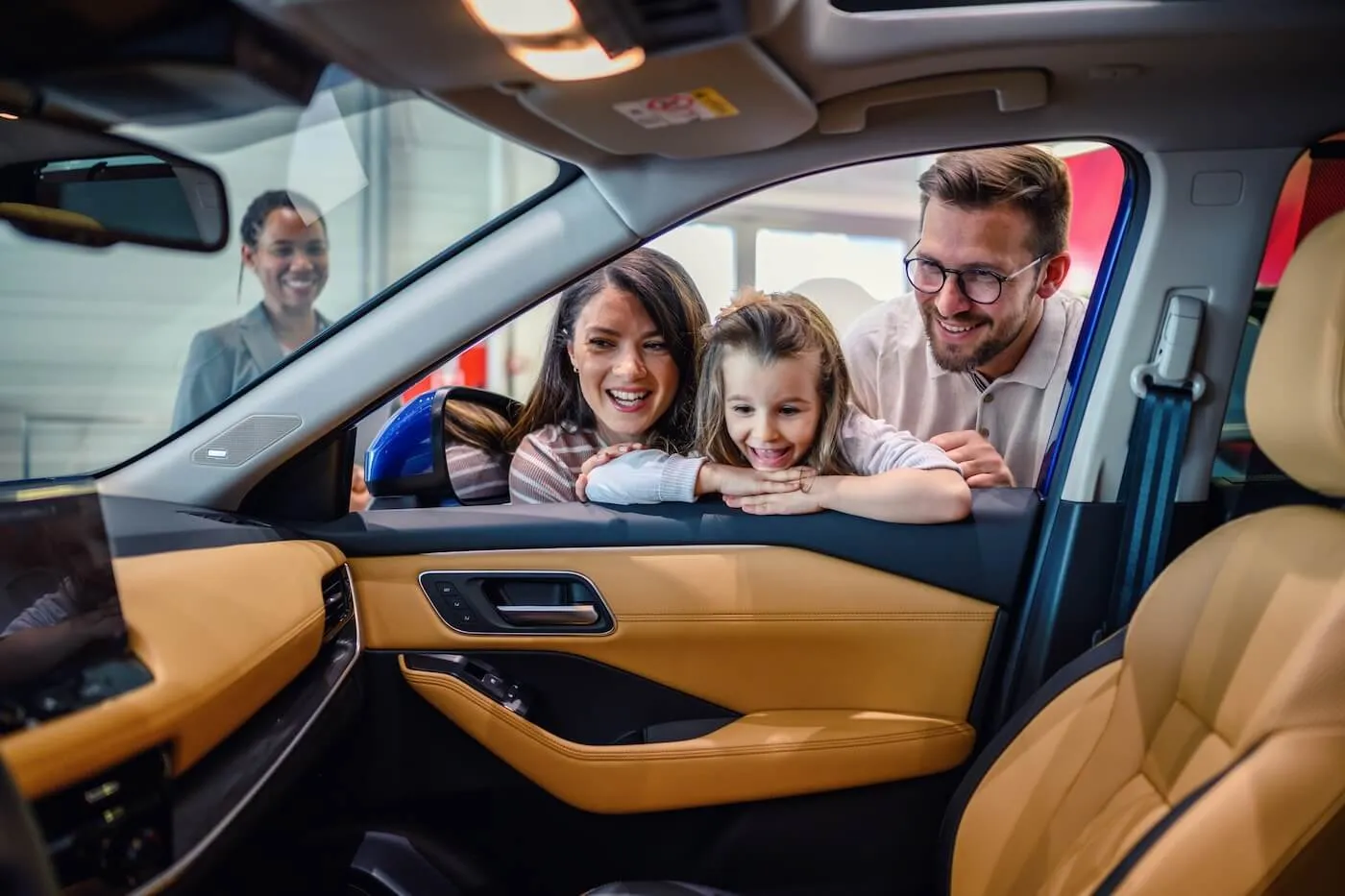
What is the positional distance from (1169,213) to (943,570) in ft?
2.42

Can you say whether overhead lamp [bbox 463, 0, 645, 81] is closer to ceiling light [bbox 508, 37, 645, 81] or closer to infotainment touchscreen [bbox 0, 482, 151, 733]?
ceiling light [bbox 508, 37, 645, 81]

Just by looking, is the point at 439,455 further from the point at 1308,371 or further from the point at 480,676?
the point at 1308,371

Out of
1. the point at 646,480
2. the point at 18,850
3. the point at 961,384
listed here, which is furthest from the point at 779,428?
the point at 18,850

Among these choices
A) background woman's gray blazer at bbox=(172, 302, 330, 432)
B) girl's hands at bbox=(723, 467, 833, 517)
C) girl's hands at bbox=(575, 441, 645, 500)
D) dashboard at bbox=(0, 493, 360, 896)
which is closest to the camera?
dashboard at bbox=(0, 493, 360, 896)

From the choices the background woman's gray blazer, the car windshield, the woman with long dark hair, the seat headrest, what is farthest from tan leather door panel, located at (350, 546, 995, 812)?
the car windshield

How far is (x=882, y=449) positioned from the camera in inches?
75.2

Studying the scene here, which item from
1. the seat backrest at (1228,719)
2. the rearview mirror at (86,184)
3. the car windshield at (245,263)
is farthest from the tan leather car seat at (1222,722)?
the car windshield at (245,263)

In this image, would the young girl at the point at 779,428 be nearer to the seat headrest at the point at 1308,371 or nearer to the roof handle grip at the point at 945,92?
A: the roof handle grip at the point at 945,92

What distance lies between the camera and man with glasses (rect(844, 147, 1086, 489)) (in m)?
2.00

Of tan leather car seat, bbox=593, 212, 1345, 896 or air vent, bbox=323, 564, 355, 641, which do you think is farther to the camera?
air vent, bbox=323, 564, 355, 641

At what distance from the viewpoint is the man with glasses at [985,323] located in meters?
2.00

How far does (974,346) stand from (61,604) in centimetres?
178

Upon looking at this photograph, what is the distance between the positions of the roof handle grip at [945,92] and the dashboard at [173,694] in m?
1.18

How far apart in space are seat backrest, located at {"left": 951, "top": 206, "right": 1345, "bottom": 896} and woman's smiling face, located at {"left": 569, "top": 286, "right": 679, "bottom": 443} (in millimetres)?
994
